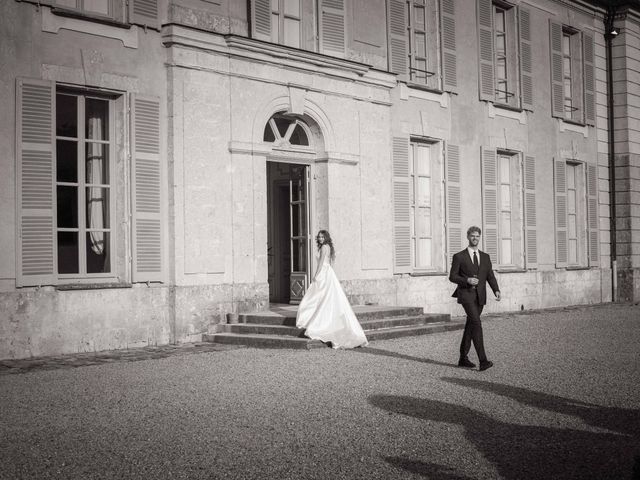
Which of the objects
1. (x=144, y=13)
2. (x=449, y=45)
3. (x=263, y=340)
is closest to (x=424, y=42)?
(x=449, y=45)

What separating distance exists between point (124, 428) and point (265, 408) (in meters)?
1.15

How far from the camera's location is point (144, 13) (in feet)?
34.6

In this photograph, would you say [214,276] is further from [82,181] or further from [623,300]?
[623,300]

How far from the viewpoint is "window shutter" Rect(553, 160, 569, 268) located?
1784 cm

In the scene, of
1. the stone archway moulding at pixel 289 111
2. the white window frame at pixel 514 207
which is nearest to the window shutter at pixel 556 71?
the white window frame at pixel 514 207

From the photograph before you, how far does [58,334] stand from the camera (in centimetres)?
952

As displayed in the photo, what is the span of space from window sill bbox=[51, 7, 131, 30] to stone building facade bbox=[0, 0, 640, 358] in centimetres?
3

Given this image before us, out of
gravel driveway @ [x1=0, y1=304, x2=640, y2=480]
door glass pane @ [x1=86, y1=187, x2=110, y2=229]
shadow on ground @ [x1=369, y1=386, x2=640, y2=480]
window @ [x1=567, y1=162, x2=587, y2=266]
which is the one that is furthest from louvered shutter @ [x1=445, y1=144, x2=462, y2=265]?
shadow on ground @ [x1=369, y1=386, x2=640, y2=480]

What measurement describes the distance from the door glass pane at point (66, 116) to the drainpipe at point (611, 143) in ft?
45.9

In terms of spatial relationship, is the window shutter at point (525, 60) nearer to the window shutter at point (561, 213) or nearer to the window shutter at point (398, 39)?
the window shutter at point (561, 213)

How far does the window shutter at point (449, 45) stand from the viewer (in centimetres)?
1514

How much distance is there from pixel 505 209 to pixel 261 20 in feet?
24.0

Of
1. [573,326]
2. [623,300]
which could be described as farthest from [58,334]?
[623,300]

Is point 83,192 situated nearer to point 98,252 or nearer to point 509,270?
point 98,252
